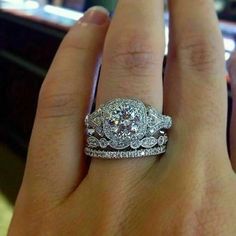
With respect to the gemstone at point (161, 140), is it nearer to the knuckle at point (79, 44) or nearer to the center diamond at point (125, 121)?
the center diamond at point (125, 121)

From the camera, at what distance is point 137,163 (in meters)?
0.39

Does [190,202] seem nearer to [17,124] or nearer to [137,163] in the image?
[137,163]

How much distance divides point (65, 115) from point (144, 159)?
10 centimetres

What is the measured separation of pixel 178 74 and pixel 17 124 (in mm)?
1880

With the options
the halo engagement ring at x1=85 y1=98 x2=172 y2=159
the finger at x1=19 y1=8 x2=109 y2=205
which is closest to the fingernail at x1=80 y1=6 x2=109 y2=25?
the finger at x1=19 y1=8 x2=109 y2=205

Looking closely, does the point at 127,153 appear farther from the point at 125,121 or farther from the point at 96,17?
the point at 96,17

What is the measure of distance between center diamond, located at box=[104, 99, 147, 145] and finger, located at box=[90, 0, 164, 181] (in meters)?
0.02

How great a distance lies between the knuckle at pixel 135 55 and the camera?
41 cm

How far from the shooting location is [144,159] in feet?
1.29

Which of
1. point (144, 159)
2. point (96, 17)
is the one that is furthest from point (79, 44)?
point (144, 159)

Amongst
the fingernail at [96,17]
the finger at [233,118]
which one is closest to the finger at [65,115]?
the fingernail at [96,17]

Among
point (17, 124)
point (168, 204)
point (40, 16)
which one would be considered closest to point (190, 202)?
point (168, 204)

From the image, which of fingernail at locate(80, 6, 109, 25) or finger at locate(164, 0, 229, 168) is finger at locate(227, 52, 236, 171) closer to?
finger at locate(164, 0, 229, 168)

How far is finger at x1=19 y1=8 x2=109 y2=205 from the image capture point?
1.38ft
